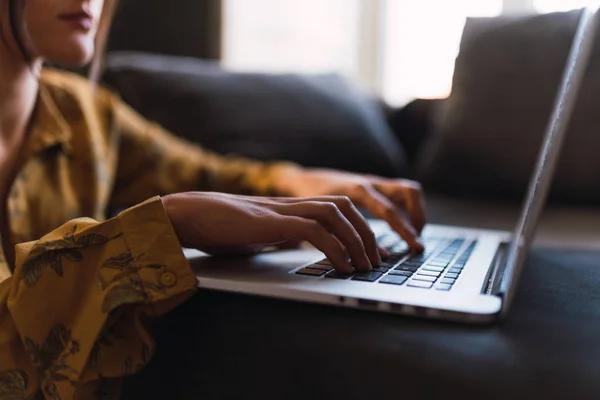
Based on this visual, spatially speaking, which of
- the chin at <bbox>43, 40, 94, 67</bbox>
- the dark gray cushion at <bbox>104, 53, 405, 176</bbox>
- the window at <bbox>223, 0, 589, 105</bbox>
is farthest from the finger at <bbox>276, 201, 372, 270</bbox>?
the window at <bbox>223, 0, 589, 105</bbox>

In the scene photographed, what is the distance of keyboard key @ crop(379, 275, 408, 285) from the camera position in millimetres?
454

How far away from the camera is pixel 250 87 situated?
4.44 feet

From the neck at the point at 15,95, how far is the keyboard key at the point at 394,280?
57 cm

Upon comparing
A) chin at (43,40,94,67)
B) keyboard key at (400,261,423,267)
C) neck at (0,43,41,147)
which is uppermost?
chin at (43,40,94,67)

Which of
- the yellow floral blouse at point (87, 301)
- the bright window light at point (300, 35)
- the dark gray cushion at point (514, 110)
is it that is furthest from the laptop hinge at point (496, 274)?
the bright window light at point (300, 35)

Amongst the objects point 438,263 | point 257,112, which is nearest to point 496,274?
point 438,263

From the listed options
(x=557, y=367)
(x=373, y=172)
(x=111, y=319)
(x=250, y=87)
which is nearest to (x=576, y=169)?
(x=373, y=172)

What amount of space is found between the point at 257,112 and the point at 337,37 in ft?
3.74

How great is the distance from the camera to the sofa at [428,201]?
0.38 m

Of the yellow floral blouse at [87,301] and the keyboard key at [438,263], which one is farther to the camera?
the keyboard key at [438,263]

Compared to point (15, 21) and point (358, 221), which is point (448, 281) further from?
point (15, 21)

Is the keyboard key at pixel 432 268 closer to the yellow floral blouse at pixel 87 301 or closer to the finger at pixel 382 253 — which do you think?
the finger at pixel 382 253

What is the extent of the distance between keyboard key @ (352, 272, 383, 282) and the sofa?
5 centimetres

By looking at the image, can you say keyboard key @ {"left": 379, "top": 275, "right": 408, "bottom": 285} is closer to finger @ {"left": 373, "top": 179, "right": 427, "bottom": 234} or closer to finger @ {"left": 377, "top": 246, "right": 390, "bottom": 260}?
finger @ {"left": 377, "top": 246, "right": 390, "bottom": 260}
